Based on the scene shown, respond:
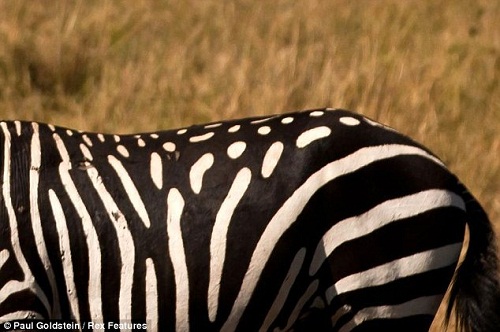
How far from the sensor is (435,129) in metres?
6.14

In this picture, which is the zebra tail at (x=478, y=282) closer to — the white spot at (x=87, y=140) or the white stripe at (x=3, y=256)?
the white spot at (x=87, y=140)

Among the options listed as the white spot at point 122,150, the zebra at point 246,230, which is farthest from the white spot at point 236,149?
the white spot at point 122,150

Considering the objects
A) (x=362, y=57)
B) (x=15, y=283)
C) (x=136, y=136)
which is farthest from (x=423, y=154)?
(x=362, y=57)

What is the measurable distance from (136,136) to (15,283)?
68 centimetres

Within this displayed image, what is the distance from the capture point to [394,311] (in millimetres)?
3342

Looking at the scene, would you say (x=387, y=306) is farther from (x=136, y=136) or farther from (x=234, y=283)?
(x=136, y=136)

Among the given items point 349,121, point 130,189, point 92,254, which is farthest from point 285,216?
point 92,254

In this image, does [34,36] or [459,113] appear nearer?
[459,113]

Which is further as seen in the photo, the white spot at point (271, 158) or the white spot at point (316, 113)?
the white spot at point (316, 113)

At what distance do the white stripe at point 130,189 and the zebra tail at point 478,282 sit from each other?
105 centimetres

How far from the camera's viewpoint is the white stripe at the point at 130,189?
3.29 metres

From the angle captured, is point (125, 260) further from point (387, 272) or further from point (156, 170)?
point (387, 272)

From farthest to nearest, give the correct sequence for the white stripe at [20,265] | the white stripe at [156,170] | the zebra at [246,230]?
the white stripe at [156,170], the zebra at [246,230], the white stripe at [20,265]

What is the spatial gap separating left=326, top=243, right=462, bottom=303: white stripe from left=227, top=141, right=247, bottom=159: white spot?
523 millimetres
